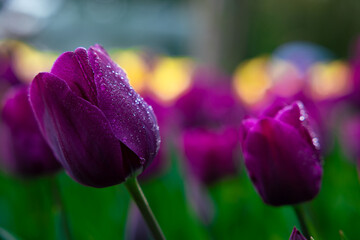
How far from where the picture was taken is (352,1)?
17.9 ft

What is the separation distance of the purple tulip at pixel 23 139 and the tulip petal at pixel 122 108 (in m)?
0.23

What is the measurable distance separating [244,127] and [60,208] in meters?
0.23

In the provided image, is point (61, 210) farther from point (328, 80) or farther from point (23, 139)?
point (328, 80)

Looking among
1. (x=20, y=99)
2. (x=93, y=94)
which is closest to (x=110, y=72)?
(x=93, y=94)

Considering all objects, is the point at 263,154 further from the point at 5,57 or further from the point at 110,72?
the point at 5,57

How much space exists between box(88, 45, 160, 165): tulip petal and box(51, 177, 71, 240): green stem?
164mm

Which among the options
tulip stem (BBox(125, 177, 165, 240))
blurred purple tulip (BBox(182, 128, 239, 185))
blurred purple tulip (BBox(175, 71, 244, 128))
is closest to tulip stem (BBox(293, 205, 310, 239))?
tulip stem (BBox(125, 177, 165, 240))

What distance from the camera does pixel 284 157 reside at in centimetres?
40

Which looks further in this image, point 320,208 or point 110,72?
point 320,208

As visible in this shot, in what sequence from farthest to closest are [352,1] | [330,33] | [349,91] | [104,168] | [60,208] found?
[330,33]
[352,1]
[349,91]
[60,208]
[104,168]

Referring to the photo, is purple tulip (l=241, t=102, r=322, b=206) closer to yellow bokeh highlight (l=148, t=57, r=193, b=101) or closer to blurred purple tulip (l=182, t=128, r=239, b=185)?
blurred purple tulip (l=182, t=128, r=239, b=185)

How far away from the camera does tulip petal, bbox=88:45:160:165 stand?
0.35 meters

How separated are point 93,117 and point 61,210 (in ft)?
0.64

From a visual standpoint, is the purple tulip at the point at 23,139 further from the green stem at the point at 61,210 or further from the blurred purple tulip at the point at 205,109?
the blurred purple tulip at the point at 205,109
